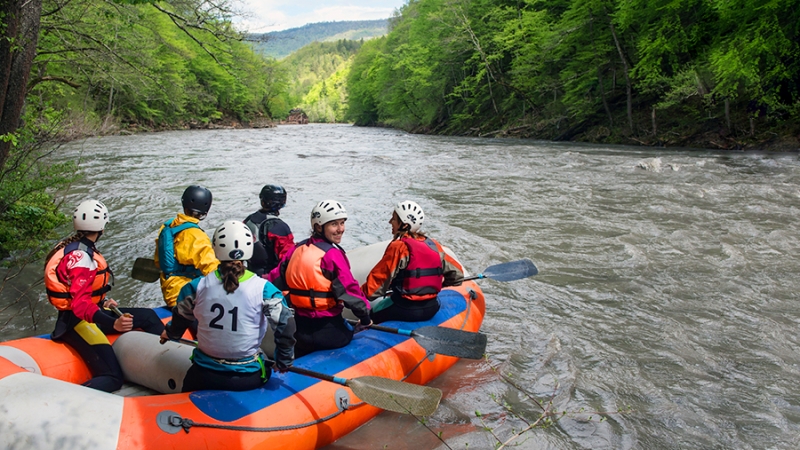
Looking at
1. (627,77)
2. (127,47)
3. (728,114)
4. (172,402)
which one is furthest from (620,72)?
(172,402)

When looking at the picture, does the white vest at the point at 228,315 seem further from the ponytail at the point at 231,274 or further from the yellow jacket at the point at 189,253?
the yellow jacket at the point at 189,253

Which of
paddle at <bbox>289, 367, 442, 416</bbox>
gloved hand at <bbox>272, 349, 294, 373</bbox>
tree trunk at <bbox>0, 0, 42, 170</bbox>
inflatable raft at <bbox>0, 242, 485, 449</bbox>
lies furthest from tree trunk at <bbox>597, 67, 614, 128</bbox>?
gloved hand at <bbox>272, 349, 294, 373</bbox>

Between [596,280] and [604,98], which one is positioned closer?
[596,280]

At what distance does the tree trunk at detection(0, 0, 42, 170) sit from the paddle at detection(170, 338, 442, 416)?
4682mm

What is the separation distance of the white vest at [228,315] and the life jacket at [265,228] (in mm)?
2207

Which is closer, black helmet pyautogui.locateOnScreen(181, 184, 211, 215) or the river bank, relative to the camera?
black helmet pyautogui.locateOnScreen(181, 184, 211, 215)

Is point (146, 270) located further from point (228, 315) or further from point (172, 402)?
point (228, 315)

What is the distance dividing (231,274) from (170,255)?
1.61 m

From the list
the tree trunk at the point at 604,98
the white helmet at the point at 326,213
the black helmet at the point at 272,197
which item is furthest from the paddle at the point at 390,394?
the tree trunk at the point at 604,98

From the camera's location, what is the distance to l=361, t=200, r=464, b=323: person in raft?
4.64 meters

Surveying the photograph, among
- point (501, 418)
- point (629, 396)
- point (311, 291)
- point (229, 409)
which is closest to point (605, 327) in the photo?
point (629, 396)

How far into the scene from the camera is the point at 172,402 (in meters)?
3.13

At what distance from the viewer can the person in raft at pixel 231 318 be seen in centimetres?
307

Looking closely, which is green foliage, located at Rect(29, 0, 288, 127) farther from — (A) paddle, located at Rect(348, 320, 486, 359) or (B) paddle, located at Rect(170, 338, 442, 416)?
(B) paddle, located at Rect(170, 338, 442, 416)
